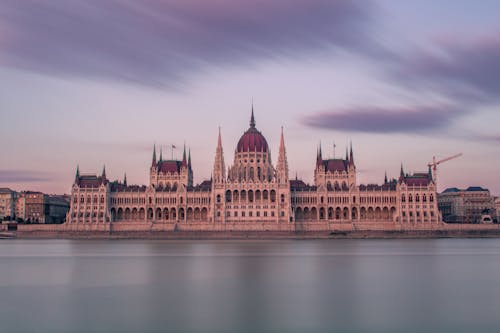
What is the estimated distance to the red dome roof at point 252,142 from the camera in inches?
5650

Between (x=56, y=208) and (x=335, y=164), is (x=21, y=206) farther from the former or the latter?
(x=335, y=164)

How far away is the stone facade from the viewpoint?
12950cm

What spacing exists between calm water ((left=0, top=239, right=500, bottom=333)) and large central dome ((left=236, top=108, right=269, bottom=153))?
76.7m

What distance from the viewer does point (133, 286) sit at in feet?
150

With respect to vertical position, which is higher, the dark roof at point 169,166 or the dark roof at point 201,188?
the dark roof at point 169,166

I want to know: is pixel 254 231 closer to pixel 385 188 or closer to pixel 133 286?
pixel 385 188

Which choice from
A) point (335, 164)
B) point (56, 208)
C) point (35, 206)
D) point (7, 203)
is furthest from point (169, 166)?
point (7, 203)

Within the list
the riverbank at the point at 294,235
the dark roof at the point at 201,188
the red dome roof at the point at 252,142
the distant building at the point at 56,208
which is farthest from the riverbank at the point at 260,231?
the distant building at the point at 56,208

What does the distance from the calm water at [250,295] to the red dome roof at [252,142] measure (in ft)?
252

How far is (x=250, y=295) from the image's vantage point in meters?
41.1

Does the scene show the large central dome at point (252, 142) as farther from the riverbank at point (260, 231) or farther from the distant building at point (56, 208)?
the distant building at point (56, 208)

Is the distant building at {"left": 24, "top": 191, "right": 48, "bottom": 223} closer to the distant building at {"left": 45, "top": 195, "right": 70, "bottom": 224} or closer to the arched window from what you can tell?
the distant building at {"left": 45, "top": 195, "right": 70, "bottom": 224}

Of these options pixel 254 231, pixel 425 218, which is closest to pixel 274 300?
pixel 254 231

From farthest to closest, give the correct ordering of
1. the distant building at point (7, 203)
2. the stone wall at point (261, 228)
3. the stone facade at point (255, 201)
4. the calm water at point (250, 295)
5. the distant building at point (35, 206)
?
the distant building at point (7, 203) → the distant building at point (35, 206) → the stone facade at point (255, 201) → the stone wall at point (261, 228) → the calm water at point (250, 295)
